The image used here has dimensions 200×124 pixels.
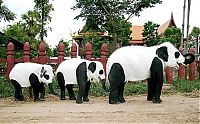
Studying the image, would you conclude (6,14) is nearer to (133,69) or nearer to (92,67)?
(92,67)

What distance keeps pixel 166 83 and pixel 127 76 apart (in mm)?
5770

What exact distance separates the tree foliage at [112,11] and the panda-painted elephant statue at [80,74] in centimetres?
1866

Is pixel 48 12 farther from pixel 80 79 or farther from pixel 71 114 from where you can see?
pixel 71 114

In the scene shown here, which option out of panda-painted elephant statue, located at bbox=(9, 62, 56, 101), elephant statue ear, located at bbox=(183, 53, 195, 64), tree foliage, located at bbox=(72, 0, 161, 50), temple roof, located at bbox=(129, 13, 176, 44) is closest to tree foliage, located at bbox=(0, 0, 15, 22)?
panda-painted elephant statue, located at bbox=(9, 62, 56, 101)

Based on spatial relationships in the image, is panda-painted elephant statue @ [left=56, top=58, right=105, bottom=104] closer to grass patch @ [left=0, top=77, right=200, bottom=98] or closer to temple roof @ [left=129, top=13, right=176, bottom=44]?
grass patch @ [left=0, top=77, right=200, bottom=98]

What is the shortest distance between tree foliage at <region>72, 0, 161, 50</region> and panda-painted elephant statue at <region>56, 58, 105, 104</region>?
1866cm

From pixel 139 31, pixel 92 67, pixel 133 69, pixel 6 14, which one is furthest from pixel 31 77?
pixel 139 31

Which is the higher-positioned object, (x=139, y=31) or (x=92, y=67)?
(x=139, y=31)

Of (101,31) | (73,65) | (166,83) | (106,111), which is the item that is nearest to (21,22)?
(101,31)

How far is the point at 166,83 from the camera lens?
15445 millimetres

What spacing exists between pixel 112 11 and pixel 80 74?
2047 centimetres

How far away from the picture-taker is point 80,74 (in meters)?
10.4

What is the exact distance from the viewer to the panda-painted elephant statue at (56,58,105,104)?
10.3 metres

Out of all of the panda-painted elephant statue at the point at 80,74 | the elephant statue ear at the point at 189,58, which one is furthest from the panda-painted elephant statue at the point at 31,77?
the elephant statue ear at the point at 189,58
